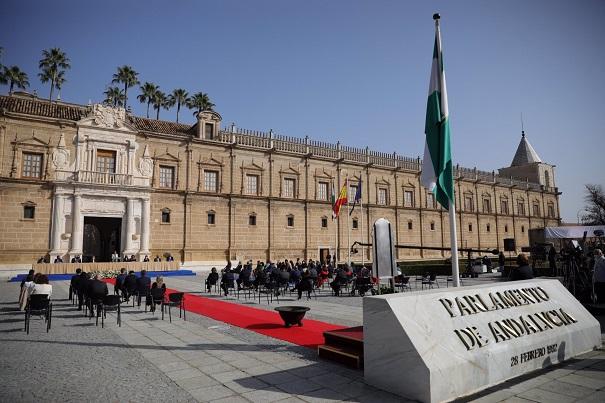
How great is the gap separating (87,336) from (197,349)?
2909 millimetres

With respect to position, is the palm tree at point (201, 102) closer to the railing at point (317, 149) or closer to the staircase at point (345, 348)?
the railing at point (317, 149)

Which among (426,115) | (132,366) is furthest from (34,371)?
(426,115)

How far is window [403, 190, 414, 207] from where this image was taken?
3875 centimetres

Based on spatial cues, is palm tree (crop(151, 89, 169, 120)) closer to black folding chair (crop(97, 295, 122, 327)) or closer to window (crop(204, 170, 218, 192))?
window (crop(204, 170, 218, 192))

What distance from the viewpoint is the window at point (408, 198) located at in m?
38.8

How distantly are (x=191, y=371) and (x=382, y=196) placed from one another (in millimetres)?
33406

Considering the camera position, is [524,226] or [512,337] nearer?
[512,337]

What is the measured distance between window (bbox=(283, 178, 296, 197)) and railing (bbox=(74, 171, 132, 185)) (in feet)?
41.1

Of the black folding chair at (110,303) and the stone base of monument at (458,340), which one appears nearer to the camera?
the stone base of monument at (458,340)

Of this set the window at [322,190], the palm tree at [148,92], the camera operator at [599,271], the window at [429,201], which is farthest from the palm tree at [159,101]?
the camera operator at [599,271]

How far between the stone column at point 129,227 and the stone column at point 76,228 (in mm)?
2669

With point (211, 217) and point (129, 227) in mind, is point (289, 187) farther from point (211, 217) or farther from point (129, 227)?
point (129, 227)

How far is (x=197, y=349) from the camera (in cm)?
657

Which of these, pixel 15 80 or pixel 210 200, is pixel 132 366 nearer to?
pixel 210 200
